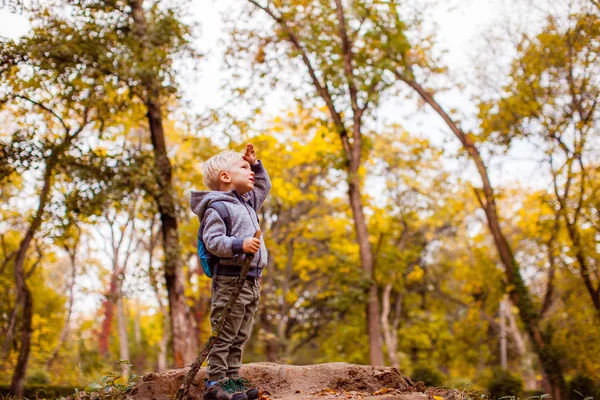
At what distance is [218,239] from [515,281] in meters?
11.3

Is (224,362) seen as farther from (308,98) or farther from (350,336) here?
(350,336)

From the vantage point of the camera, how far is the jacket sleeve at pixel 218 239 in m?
3.85

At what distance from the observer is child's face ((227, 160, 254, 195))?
4316 mm

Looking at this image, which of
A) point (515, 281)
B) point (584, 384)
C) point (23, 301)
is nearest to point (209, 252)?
point (23, 301)

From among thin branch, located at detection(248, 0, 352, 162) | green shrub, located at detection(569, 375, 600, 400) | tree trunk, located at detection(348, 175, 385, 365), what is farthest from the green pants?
green shrub, located at detection(569, 375, 600, 400)

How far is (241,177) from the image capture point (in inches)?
170

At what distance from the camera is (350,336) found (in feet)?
74.7

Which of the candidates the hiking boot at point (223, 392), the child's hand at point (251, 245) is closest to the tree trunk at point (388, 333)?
the hiking boot at point (223, 392)

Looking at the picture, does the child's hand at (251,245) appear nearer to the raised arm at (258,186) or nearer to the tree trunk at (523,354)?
the raised arm at (258,186)

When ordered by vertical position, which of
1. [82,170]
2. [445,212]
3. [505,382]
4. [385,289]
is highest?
[445,212]

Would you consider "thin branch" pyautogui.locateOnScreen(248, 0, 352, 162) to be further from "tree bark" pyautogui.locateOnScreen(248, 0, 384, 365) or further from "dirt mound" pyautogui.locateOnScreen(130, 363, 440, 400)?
"dirt mound" pyautogui.locateOnScreen(130, 363, 440, 400)

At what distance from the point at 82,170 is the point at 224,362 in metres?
6.92

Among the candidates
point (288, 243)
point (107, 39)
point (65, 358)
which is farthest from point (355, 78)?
point (65, 358)

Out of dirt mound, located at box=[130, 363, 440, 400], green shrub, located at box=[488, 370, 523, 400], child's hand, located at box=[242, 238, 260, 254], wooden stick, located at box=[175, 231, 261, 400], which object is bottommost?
green shrub, located at box=[488, 370, 523, 400]
